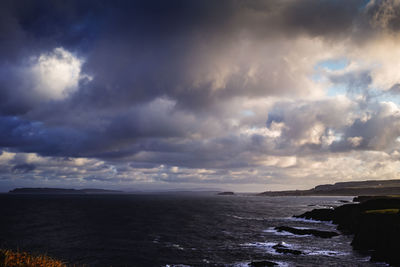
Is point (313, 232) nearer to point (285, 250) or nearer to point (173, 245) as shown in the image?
point (285, 250)

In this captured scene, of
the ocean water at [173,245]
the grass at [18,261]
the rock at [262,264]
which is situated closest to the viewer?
the grass at [18,261]

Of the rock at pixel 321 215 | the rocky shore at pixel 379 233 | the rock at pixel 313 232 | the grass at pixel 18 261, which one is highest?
the grass at pixel 18 261

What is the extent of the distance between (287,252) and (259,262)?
8668 millimetres

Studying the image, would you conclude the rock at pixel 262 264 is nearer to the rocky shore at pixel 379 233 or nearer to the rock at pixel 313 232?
the rocky shore at pixel 379 233

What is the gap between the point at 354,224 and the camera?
63219 mm

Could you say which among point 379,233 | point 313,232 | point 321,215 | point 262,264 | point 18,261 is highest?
point 18,261

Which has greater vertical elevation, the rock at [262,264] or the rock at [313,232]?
the rock at [262,264]

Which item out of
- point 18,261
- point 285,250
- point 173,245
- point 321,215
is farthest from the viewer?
point 321,215

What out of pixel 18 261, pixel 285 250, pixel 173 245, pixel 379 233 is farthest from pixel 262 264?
pixel 18 261

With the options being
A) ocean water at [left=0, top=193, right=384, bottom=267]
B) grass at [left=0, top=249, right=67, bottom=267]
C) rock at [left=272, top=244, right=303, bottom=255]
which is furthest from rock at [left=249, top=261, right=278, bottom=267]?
grass at [left=0, top=249, right=67, bottom=267]

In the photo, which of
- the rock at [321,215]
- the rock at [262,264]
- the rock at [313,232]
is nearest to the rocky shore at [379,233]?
the rock at [313,232]

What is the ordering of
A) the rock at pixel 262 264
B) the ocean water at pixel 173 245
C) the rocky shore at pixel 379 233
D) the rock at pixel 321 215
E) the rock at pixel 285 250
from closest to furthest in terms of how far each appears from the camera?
the rock at pixel 262 264 → the rocky shore at pixel 379 233 → the ocean water at pixel 173 245 → the rock at pixel 285 250 → the rock at pixel 321 215

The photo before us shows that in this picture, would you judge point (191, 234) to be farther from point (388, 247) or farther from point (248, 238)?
point (388, 247)

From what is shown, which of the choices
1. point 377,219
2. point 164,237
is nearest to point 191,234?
point 164,237
